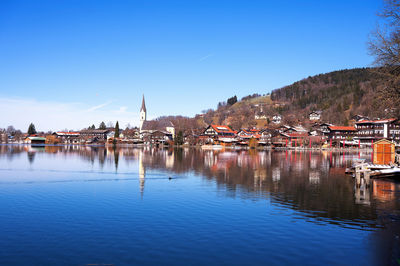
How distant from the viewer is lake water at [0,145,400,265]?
10.7 meters

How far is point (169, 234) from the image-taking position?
42.5ft

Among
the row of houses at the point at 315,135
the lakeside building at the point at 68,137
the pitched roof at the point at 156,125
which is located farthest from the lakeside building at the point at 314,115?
the lakeside building at the point at 68,137

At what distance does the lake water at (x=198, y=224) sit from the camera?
10.7 m

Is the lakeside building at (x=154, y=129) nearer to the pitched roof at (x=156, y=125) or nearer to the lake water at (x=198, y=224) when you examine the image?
the pitched roof at (x=156, y=125)

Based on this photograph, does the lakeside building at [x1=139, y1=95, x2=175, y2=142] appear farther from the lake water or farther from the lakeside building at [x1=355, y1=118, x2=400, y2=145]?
the lake water

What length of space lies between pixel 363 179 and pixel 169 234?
1835 centimetres

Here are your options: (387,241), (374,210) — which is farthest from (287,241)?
(374,210)

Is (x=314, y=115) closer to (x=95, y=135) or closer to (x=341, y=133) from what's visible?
(x=341, y=133)

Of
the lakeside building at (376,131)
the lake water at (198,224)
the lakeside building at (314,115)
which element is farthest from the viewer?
the lakeside building at (314,115)

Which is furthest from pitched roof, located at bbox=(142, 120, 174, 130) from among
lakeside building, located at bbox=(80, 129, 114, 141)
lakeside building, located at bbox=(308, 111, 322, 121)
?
lakeside building, located at bbox=(308, 111, 322, 121)

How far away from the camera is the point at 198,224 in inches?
571

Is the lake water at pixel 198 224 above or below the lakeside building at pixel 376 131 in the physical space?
below

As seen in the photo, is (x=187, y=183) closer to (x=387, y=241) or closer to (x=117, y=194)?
(x=117, y=194)

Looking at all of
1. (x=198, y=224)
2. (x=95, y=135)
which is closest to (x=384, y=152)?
(x=198, y=224)
